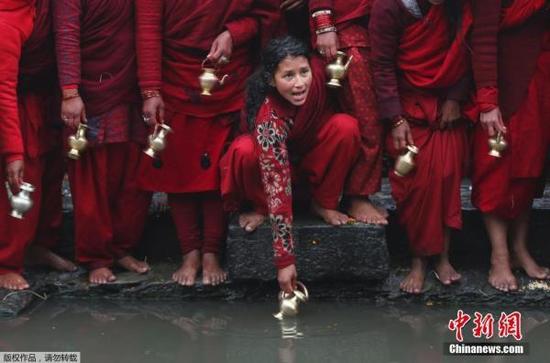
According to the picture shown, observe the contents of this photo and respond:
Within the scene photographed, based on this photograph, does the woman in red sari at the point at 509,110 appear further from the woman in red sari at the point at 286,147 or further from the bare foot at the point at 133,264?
the bare foot at the point at 133,264

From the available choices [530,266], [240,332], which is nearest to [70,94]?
[240,332]

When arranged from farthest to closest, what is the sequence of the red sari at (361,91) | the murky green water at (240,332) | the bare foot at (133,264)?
the bare foot at (133,264), the red sari at (361,91), the murky green water at (240,332)

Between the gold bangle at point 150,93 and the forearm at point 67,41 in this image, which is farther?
the gold bangle at point 150,93

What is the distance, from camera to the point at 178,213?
5180 mm

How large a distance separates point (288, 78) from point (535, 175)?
124 centimetres

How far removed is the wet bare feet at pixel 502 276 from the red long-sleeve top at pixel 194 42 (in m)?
1.44

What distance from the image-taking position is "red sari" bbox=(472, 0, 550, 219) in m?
4.73

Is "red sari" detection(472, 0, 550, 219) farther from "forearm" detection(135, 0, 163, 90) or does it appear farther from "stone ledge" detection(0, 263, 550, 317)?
"forearm" detection(135, 0, 163, 90)

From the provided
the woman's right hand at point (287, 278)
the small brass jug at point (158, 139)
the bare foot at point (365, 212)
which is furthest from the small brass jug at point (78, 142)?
the bare foot at point (365, 212)

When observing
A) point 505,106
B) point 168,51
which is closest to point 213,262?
point 168,51

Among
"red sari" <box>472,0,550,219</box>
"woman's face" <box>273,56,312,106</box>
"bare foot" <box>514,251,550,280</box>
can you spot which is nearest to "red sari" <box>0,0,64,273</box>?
"woman's face" <box>273,56,312,106</box>

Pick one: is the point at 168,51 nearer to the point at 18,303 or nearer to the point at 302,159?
the point at 302,159

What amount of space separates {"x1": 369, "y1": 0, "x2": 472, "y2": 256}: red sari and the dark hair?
0.41 meters

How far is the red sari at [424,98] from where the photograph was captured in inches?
188
